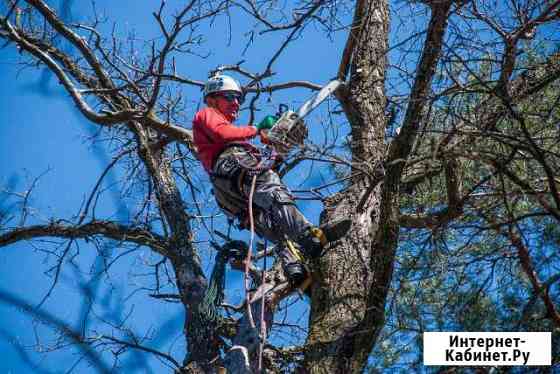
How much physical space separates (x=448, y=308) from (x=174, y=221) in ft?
5.19

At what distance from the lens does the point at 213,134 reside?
4621mm

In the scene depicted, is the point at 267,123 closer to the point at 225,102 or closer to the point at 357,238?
the point at 225,102

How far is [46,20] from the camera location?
5.67m

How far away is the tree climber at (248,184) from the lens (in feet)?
13.8

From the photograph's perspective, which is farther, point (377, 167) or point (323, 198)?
point (323, 198)

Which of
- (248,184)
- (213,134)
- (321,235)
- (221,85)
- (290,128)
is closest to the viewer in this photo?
(321,235)

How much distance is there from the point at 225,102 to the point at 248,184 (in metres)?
0.64

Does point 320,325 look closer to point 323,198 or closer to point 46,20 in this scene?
point 323,198

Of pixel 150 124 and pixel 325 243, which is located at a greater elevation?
pixel 150 124

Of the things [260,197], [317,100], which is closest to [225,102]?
[317,100]

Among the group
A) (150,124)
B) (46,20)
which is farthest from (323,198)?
(46,20)

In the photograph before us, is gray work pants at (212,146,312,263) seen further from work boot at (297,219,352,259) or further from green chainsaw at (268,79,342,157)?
green chainsaw at (268,79,342,157)

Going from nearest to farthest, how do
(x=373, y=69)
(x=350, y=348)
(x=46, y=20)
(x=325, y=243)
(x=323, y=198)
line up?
(x=350, y=348)
(x=325, y=243)
(x=323, y=198)
(x=373, y=69)
(x=46, y=20)

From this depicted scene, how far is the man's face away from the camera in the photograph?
4938mm
